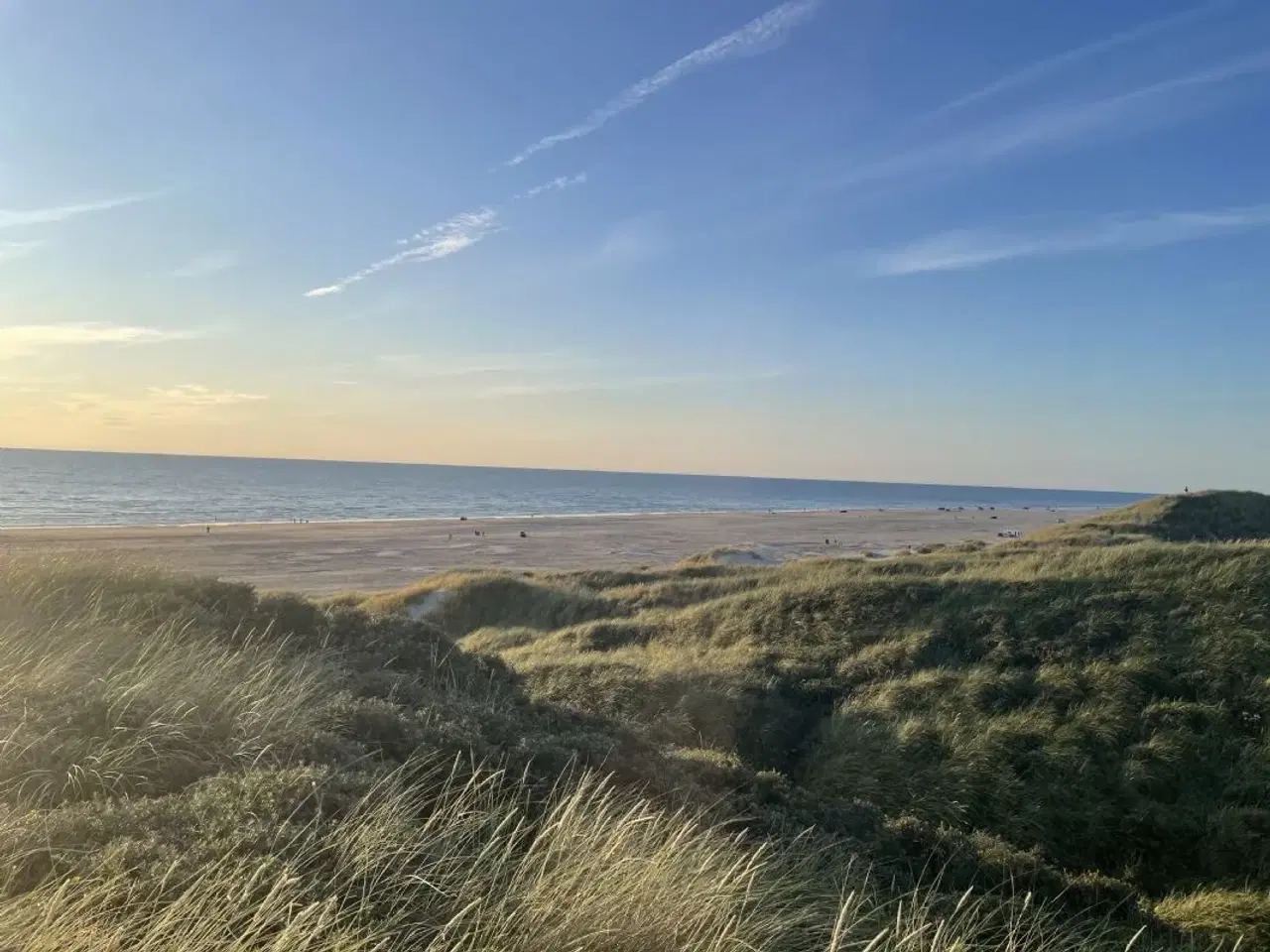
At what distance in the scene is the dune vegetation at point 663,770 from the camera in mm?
3777

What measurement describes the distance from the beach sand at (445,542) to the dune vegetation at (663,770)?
22811 mm

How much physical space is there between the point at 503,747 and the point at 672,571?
23.7m

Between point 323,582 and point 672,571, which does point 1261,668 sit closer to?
point 672,571

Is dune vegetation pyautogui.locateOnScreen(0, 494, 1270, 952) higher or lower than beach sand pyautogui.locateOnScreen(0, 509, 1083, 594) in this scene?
higher

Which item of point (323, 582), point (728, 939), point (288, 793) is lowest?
point (323, 582)

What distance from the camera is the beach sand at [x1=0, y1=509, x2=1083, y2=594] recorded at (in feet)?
137

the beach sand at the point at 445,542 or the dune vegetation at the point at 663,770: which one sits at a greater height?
the dune vegetation at the point at 663,770

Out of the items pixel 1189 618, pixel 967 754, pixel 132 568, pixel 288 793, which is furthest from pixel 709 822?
pixel 1189 618

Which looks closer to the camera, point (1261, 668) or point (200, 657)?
point (200, 657)

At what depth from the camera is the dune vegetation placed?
378 cm

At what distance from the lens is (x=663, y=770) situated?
7.37 meters

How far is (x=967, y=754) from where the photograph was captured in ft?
35.8

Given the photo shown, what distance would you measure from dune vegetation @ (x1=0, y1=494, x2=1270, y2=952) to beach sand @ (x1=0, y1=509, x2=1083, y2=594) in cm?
2281

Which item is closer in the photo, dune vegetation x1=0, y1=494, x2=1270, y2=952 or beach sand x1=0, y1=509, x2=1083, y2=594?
dune vegetation x1=0, y1=494, x2=1270, y2=952
